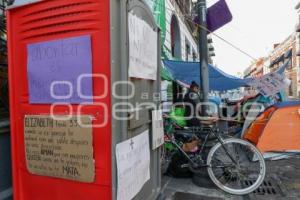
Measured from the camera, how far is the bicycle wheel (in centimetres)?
455

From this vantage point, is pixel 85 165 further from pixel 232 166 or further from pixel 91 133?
pixel 232 166

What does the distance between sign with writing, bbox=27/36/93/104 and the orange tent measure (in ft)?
15.4

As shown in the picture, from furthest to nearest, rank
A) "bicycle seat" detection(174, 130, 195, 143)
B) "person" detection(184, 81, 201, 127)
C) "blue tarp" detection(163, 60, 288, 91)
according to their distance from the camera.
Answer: "blue tarp" detection(163, 60, 288, 91), "person" detection(184, 81, 201, 127), "bicycle seat" detection(174, 130, 195, 143)

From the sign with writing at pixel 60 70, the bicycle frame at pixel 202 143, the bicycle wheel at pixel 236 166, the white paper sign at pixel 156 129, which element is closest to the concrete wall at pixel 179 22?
the bicycle frame at pixel 202 143

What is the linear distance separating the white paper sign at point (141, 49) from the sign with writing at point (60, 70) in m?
0.42

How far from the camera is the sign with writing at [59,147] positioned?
2.52 m

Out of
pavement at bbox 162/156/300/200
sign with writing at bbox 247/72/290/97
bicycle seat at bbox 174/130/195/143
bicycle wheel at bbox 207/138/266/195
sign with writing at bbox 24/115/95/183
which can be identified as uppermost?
sign with writing at bbox 247/72/290/97

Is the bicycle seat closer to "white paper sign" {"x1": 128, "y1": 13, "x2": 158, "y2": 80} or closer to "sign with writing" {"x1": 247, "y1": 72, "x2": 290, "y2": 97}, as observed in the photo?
"white paper sign" {"x1": 128, "y1": 13, "x2": 158, "y2": 80}

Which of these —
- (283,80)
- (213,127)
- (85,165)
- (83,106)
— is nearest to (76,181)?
(85,165)

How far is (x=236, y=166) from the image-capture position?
4.66m

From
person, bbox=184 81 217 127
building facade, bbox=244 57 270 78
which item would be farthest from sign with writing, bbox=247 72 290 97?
person, bbox=184 81 217 127

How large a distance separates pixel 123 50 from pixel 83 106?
587mm

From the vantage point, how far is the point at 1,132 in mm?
3045

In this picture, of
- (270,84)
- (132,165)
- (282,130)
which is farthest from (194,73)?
(132,165)
